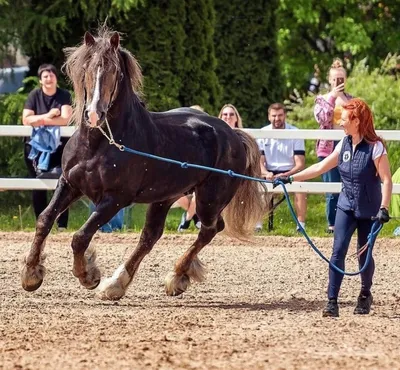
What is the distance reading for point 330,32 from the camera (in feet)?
82.5

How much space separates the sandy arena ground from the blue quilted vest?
0.81 metres

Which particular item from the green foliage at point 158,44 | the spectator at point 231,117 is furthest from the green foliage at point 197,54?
the spectator at point 231,117

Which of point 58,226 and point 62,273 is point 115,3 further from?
point 62,273

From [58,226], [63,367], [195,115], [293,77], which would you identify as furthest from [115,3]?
[293,77]

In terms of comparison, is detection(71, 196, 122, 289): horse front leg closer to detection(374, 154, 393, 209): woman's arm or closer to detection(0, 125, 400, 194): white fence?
detection(374, 154, 393, 209): woman's arm

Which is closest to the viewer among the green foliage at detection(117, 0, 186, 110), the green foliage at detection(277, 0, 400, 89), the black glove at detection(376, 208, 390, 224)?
the black glove at detection(376, 208, 390, 224)

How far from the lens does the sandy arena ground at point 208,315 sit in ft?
22.0

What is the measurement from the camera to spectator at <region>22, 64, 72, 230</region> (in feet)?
43.2

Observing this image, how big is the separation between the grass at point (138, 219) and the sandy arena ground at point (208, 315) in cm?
60

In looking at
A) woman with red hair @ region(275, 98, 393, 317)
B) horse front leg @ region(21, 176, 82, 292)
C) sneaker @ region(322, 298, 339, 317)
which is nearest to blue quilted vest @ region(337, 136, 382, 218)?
woman with red hair @ region(275, 98, 393, 317)

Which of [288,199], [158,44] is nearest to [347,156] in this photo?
[288,199]

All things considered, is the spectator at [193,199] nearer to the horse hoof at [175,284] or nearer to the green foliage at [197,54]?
the green foliage at [197,54]

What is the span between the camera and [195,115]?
10391 millimetres

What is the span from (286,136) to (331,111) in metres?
0.65
